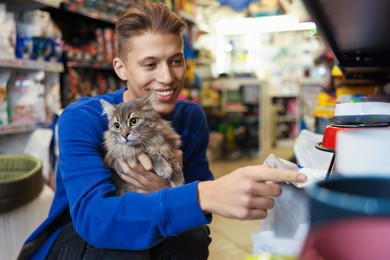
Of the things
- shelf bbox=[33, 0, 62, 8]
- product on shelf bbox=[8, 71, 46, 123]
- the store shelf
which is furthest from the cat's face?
the store shelf

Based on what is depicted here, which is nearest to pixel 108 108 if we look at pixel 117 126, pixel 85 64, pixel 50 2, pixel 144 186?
pixel 117 126

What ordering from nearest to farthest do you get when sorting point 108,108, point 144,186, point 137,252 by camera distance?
point 137,252 < point 144,186 < point 108,108

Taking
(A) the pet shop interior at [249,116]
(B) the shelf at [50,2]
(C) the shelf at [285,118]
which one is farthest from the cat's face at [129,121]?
(C) the shelf at [285,118]

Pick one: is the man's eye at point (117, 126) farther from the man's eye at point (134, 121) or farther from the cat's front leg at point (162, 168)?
the cat's front leg at point (162, 168)

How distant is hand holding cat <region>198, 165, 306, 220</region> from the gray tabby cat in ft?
1.80

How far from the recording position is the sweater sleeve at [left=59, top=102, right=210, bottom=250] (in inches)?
27.5

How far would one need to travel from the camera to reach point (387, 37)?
3.07 ft

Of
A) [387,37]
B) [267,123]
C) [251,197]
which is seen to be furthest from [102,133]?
[267,123]

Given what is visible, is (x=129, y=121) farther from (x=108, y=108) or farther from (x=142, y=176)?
(x=142, y=176)

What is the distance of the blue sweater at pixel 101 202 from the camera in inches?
27.7

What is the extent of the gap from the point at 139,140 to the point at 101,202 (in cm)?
47

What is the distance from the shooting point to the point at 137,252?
3.30 feet

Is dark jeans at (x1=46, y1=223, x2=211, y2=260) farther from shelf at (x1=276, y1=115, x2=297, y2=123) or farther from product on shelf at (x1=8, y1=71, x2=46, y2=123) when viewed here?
shelf at (x1=276, y1=115, x2=297, y2=123)

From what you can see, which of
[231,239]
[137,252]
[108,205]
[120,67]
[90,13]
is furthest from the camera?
[90,13]
